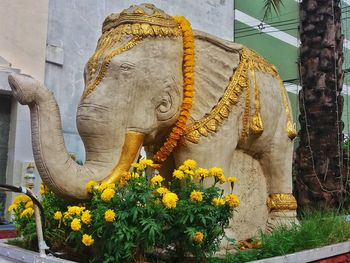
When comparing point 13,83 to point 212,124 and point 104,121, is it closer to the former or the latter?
point 104,121

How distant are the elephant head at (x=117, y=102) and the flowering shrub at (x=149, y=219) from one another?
21cm

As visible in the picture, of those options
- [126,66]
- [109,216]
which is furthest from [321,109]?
[109,216]

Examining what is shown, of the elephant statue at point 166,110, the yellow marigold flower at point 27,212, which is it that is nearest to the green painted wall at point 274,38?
the elephant statue at point 166,110

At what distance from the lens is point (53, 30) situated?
8.85 meters

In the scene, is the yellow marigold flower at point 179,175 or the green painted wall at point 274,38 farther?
the green painted wall at point 274,38

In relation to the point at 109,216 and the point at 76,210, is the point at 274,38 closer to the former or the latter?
the point at 76,210

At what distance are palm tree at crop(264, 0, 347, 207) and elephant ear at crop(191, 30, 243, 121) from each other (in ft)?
9.03

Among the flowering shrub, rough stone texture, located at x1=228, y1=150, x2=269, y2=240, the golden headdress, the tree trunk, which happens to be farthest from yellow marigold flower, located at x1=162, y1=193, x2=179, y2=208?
the tree trunk

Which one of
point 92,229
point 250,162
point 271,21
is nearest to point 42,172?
point 92,229

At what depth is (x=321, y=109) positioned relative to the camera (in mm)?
5938

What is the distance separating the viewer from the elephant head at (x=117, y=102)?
9.12 ft

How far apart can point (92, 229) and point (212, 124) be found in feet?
3.74

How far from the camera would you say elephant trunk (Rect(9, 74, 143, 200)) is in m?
2.73

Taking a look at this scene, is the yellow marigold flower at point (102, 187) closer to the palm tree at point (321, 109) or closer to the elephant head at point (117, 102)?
the elephant head at point (117, 102)
